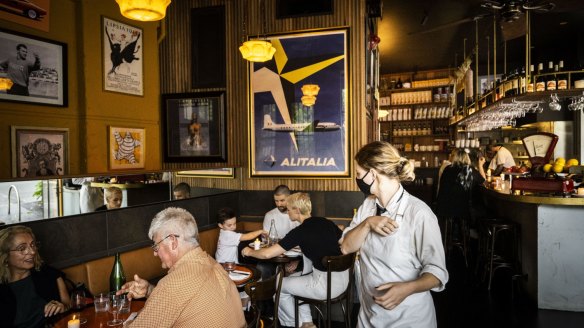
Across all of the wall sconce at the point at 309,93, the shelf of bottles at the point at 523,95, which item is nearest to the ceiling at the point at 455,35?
the shelf of bottles at the point at 523,95

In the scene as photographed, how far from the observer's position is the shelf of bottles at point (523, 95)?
225 inches

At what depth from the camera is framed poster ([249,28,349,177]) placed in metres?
5.17

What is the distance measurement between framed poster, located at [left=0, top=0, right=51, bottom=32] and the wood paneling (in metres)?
1.60

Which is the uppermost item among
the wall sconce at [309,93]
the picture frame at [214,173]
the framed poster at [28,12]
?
the framed poster at [28,12]

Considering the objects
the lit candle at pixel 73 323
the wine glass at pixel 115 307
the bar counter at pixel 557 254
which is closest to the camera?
the lit candle at pixel 73 323

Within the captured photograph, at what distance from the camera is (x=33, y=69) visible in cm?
519

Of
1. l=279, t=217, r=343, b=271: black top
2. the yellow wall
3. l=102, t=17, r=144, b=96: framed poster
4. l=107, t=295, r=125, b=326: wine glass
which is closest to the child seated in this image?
l=279, t=217, r=343, b=271: black top

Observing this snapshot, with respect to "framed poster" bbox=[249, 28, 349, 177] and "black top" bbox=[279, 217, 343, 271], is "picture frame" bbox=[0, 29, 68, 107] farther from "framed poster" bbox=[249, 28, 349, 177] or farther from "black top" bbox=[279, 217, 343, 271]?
"black top" bbox=[279, 217, 343, 271]

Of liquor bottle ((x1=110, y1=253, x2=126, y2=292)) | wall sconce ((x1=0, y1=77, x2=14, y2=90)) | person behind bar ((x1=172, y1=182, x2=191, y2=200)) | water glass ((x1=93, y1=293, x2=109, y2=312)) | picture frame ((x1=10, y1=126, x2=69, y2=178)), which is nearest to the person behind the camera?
water glass ((x1=93, y1=293, x2=109, y2=312))

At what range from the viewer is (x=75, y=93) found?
581 cm

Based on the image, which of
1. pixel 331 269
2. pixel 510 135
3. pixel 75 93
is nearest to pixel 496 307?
pixel 331 269

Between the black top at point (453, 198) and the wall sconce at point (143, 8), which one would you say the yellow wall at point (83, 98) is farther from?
the black top at point (453, 198)

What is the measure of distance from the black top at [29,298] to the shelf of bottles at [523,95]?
599 cm

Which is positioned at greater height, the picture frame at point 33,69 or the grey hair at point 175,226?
the picture frame at point 33,69
